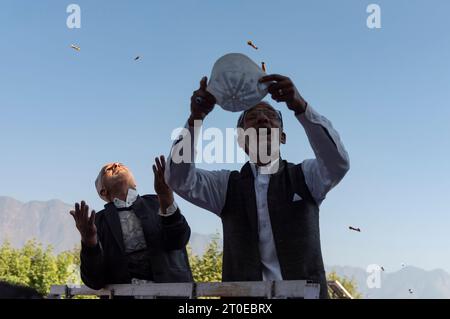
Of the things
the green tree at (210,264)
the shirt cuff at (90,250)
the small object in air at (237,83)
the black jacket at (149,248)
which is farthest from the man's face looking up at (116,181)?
the green tree at (210,264)

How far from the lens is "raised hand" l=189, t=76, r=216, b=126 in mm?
3273

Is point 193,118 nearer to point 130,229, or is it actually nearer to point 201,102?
point 201,102

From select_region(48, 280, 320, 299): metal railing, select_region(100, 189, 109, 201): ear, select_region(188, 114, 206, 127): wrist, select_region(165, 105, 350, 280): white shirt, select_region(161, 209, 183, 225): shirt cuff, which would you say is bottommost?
select_region(48, 280, 320, 299): metal railing

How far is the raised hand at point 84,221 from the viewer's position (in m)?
3.37

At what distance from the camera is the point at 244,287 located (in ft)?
8.10

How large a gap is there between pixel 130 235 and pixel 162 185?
0.76 metres

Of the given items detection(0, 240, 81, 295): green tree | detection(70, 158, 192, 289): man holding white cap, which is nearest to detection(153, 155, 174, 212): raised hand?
detection(70, 158, 192, 289): man holding white cap

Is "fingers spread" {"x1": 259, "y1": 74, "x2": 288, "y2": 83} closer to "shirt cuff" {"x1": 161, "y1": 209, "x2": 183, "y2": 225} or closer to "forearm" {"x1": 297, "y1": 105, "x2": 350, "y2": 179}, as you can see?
"forearm" {"x1": 297, "y1": 105, "x2": 350, "y2": 179}

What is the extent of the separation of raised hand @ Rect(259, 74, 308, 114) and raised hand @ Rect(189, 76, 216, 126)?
36cm

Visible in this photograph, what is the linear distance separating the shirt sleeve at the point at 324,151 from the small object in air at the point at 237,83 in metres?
0.31

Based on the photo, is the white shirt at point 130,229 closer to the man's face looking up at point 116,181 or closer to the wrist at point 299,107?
the man's face looking up at point 116,181

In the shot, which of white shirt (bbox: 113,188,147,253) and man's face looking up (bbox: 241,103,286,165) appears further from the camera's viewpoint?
white shirt (bbox: 113,188,147,253)
